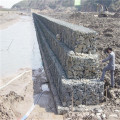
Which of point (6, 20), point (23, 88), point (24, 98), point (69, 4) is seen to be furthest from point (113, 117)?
point (69, 4)

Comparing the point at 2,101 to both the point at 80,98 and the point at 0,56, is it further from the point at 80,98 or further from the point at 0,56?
the point at 0,56

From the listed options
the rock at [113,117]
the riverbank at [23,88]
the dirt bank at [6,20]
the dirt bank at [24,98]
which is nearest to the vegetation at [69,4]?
the dirt bank at [6,20]

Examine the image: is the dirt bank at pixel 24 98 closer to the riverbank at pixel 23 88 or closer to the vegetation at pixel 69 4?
the riverbank at pixel 23 88

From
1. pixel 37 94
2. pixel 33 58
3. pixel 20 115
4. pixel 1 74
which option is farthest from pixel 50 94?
pixel 33 58

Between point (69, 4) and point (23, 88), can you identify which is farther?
point (69, 4)

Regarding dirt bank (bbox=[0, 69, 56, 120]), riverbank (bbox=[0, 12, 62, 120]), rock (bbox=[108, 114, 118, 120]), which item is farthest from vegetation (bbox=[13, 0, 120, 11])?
rock (bbox=[108, 114, 118, 120])

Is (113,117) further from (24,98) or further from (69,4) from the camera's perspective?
(69,4)

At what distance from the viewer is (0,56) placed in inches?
628

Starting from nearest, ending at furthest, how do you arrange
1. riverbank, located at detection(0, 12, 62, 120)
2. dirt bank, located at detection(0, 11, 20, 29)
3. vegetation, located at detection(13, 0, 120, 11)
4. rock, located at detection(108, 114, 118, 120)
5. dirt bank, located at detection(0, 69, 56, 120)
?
rock, located at detection(108, 114, 118, 120), dirt bank, located at detection(0, 69, 56, 120), riverbank, located at detection(0, 12, 62, 120), dirt bank, located at detection(0, 11, 20, 29), vegetation, located at detection(13, 0, 120, 11)

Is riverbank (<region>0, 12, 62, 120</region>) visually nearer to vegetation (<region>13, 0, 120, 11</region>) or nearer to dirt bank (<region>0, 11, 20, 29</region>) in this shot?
dirt bank (<region>0, 11, 20, 29</region>)

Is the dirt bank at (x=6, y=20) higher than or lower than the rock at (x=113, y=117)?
lower

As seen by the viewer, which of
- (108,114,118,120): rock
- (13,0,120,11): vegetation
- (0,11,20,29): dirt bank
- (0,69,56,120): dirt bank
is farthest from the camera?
(13,0,120,11): vegetation

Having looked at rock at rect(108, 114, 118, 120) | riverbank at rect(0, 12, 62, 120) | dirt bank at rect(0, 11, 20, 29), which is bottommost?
dirt bank at rect(0, 11, 20, 29)

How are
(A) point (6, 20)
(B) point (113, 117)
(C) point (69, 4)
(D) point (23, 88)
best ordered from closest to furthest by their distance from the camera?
1. (B) point (113, 117)
2. (D) point (23, 88)
3. (A) point (6, 20)
4. (C) point (69, 4)
